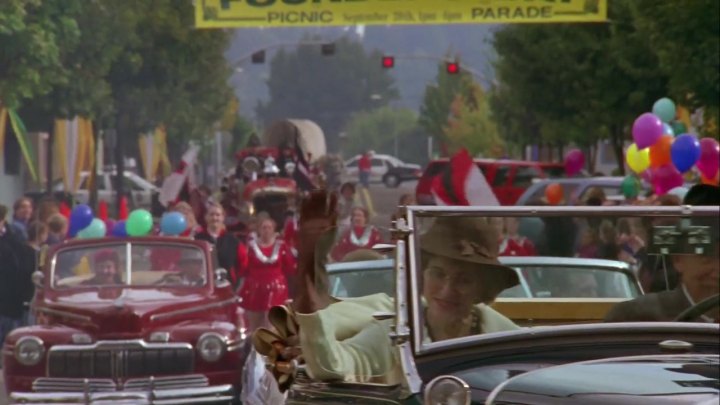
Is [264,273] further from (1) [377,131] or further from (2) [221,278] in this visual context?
(1) [377,131]

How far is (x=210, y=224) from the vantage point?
18.1 metres

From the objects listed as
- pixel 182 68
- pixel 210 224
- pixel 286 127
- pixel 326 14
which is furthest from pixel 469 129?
pixel 210 224

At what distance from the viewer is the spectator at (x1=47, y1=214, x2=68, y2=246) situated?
18.2 metres

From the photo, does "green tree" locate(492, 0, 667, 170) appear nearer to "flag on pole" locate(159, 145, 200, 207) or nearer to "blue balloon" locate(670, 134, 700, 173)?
"flag on pole" locate(159, 145, 200, 207)

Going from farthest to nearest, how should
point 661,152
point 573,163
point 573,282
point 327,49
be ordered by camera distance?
point 327,49
point 573,163
point 661,152
point 573,282

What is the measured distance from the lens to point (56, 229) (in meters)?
18.2

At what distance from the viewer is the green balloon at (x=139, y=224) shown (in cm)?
1944

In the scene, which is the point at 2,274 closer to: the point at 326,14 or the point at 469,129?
Answer: the point at 326,14

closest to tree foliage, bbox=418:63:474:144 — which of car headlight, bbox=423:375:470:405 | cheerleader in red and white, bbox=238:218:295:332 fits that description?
cheerleader in red and white, bbox=238:218:295:332

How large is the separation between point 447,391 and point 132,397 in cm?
837

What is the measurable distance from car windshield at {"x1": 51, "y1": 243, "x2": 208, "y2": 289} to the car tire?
80.4 m

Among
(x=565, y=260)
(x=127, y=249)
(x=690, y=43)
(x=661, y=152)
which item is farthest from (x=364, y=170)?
(x=565, y=260)

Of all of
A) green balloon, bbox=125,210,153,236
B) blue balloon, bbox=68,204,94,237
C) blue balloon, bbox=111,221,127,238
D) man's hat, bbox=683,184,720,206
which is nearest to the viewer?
man's hat, bbox=683,184,720,206

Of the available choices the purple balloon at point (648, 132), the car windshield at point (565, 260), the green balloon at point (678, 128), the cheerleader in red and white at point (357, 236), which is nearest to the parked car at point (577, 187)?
the green balloon at point (678, 128)
